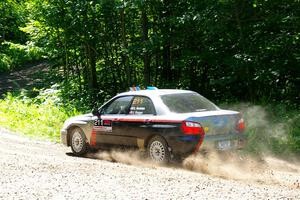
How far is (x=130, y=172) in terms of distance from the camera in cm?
853

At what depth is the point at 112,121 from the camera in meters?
10.4

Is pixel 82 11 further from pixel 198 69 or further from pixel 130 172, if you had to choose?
pixel 130 172

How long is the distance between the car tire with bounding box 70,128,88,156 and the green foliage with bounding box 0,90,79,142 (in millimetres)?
2777

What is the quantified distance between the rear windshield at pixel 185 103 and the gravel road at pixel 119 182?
126 centimetres

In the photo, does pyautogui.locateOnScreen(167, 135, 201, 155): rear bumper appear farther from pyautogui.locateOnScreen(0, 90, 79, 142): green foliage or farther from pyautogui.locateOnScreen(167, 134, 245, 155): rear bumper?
pyautogui.locateOnScreen(0, 90, 79, 142): green foliage

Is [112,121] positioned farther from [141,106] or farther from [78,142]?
[78,142]

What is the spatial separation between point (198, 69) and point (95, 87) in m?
6.41

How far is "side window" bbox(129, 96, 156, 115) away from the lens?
9.81 metres

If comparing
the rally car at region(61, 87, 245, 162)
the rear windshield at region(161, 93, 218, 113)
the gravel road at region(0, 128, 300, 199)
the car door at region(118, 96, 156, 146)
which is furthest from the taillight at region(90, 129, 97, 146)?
the rear windshield at region(161, 93, 218, 113)

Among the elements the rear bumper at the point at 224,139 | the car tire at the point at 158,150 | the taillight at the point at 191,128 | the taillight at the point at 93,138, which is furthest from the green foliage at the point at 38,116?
the rear bumper at the point at 224,139

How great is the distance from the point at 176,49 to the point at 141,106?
8930 millimetres

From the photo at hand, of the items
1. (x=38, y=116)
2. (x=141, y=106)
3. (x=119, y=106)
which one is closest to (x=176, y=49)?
(x=38, y=116)

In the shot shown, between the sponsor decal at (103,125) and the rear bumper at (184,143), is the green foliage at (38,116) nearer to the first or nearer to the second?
the sponsor decal at (103,125)

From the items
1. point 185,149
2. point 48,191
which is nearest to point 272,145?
point 185,149
